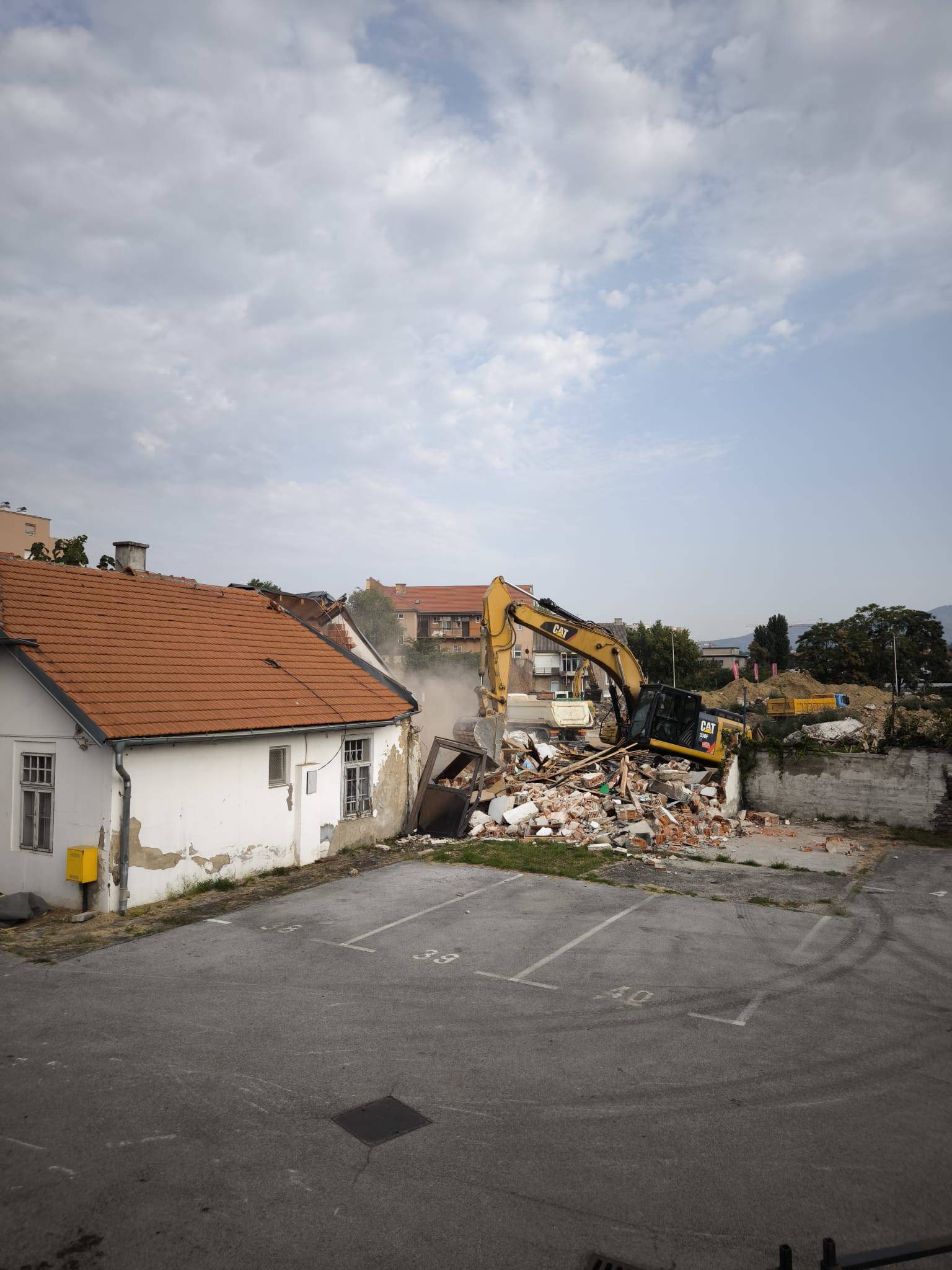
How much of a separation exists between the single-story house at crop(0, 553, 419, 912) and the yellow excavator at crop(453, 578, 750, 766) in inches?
108

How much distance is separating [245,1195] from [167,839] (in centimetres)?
818

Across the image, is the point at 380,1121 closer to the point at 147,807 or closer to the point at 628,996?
the point at 628,996

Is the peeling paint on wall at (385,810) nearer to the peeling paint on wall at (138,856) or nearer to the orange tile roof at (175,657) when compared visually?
the orange tile roof at (175,657)

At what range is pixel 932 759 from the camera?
66.0ft

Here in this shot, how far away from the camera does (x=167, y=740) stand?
1246 cm

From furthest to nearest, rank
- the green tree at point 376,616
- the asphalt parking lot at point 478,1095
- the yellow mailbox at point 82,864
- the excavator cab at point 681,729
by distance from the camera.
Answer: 1. the green tree at point 376,616
2. the excavator cab at point 681,729
3. the yellow mailbox at point 82,864
4. the asphalt parking lot at point 478,1095

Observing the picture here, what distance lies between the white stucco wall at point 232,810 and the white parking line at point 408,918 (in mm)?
3361

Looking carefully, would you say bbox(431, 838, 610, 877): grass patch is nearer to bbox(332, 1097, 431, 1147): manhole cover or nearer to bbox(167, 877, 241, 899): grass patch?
bbox(167, 877, 241, 899): grass patch

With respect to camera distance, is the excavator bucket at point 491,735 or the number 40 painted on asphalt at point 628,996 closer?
the number 40 painted on asphalt at point 628,996

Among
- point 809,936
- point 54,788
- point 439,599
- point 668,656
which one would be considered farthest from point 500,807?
point 439,599

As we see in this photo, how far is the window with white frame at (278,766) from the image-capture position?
584 inches

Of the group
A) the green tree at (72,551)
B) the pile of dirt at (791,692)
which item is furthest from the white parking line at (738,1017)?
the pile of dirt at (791,692)

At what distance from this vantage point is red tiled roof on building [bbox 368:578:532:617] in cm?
7875

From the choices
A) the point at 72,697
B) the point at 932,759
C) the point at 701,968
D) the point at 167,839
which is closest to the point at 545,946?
the point at 701,968
